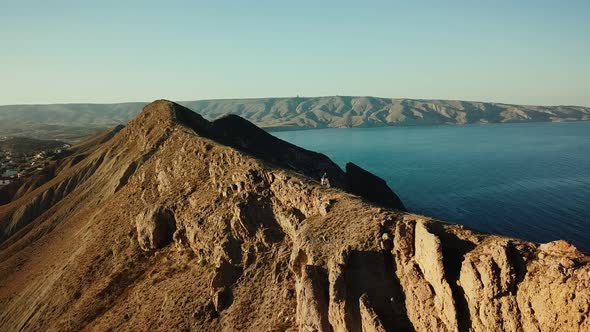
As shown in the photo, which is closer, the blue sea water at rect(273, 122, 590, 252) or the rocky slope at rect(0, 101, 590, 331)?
the rocky slope at rect(0, 101, 590, 331)

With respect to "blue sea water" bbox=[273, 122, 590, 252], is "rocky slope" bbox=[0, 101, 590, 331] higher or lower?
higher

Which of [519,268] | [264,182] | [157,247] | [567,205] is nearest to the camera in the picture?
[519,268]

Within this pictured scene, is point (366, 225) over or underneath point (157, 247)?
over

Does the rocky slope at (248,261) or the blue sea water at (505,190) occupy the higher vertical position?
the rocky slope at (248,261)

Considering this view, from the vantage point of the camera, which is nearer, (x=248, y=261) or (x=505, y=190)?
(x=248, y=261)

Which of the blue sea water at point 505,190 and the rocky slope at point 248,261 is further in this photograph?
the blue sea water at point 505,190

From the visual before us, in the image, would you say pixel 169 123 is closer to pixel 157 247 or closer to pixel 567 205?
pixel 157 247

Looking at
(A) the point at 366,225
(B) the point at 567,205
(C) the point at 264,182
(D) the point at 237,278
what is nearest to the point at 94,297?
(D) the point at 237,278

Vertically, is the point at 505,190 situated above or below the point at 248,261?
below
